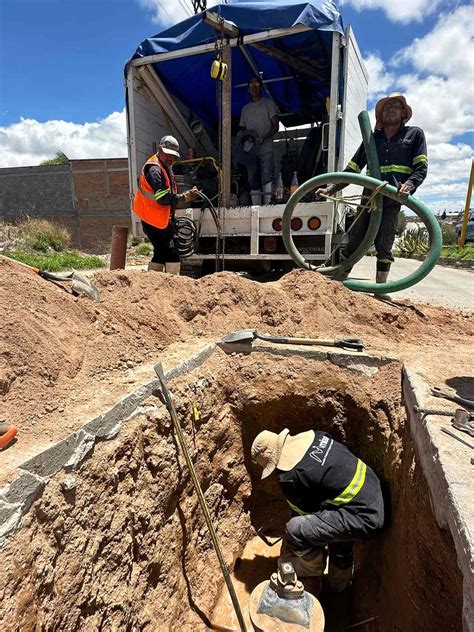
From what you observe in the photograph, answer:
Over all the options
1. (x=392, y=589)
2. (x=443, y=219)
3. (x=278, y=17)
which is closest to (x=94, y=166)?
(x=278, y=17)

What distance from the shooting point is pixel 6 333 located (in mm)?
2016

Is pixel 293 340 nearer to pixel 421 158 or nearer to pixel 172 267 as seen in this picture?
pixel 172 267

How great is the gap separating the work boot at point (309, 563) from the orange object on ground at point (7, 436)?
1979mm

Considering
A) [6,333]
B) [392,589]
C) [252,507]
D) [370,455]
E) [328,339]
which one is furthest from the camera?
[252,507]

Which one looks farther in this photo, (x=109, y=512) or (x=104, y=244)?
(x=104, y=244)

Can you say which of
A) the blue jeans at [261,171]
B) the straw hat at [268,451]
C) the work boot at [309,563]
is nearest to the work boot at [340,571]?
the work boot at [309,563]

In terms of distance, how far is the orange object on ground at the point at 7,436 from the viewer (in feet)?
5.09

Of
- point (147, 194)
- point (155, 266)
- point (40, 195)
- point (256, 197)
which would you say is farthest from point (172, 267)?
point (40, 195)

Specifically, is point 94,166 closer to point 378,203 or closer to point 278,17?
point 278,17

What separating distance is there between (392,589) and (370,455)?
881 mm

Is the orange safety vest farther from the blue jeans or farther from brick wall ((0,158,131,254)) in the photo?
brick wall ((0,158,131,254))

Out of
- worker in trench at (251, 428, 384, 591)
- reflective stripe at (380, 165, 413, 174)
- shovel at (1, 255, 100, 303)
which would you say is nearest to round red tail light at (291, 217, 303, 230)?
reflective stripe at (380, 165, 413, 174)

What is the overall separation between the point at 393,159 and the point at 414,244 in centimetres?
1318

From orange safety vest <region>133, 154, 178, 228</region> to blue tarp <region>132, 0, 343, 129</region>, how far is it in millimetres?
1766
